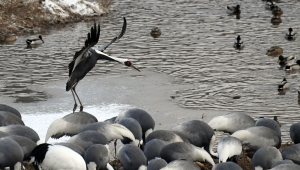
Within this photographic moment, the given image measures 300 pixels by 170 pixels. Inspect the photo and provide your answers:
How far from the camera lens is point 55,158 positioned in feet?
29.0

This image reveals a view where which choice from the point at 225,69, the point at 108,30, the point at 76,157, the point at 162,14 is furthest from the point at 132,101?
the point at 162,14

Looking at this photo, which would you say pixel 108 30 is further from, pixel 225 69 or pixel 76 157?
pixel 76 157

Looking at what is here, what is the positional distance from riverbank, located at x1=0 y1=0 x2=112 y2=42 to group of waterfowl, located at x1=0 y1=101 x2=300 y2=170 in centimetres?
1218

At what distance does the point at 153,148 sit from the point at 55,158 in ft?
4.39

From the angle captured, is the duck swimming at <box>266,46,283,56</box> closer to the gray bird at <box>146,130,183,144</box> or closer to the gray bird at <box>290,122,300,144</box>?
the gray bird at <box>290,122,300,144</box>

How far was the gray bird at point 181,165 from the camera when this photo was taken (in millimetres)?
8602

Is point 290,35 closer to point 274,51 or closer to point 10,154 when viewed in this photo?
point 274,51

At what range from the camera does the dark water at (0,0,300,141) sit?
→ 49.5 ft

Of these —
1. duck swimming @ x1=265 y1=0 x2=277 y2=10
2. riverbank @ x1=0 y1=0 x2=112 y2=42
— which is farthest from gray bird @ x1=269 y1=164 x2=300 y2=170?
duck swimming @ x1=265 y1=0 x2=277 y2=10

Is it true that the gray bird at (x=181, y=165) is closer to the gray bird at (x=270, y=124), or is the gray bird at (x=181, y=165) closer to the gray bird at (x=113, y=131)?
the gray bird at (x=113, y=131)

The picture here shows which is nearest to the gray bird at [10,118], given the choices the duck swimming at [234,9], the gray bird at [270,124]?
the gray bird at [270,124]

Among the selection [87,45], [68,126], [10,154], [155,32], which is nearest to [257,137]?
[68,126]

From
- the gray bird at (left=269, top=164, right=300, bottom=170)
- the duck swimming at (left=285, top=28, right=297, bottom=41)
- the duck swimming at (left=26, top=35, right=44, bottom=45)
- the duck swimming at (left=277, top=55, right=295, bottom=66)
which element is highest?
the gray bird at (left=269, top=164, right=300, bottom=170)

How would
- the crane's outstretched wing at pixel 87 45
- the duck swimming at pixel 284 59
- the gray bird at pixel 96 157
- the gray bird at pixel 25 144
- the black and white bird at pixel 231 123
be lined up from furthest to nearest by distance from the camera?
the duck swimming at pixel 284 59 → the crane's outstretched wing at pixel 87 45 → the black and white bird at pixel 231 123 → the gray bird at pixel 25 144 → the gray bird at pixel 96 157
